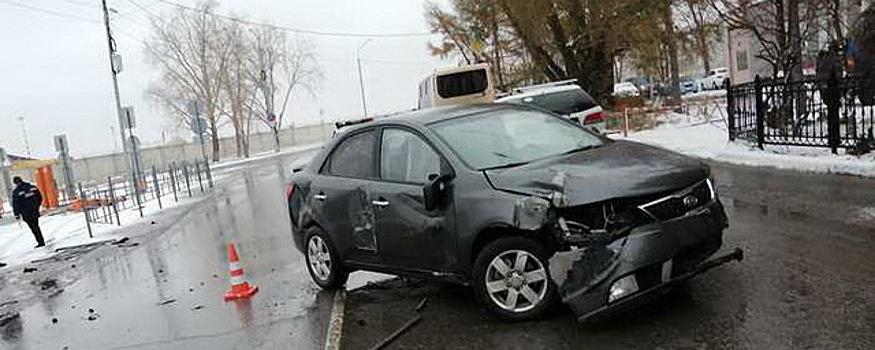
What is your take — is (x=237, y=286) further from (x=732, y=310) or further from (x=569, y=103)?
(x=569, y=103)

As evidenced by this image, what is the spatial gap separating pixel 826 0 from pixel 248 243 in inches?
488

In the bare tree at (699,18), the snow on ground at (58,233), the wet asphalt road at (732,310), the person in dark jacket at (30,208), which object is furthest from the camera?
the bare tree at (699,18)

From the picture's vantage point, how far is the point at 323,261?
287 inches

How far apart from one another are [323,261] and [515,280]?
255 centimetres

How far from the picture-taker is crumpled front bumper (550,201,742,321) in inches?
187

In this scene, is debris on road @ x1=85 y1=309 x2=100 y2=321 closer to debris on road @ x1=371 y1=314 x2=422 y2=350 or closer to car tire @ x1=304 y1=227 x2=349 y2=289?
car tire @ x1=304 y1=227 x2=349 y2=289

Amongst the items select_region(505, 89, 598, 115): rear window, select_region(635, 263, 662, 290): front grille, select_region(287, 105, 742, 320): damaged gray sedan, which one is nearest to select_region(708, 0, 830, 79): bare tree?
select_region(505, 89, 598, 115): rear window

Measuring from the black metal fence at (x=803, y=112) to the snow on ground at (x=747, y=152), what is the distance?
0.22m

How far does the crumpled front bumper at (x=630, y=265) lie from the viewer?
4.74m

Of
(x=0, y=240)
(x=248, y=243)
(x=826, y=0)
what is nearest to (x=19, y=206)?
(x=0, y=240)

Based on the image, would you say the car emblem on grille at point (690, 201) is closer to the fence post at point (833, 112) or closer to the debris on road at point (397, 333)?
the debris on road at point (397, 333)

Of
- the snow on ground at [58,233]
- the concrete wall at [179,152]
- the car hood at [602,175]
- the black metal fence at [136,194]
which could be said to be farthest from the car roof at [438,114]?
the concrete wall at [179,152]

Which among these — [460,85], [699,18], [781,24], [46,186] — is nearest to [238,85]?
[46,186]

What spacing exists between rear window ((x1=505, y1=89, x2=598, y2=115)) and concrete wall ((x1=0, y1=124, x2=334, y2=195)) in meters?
32.8
